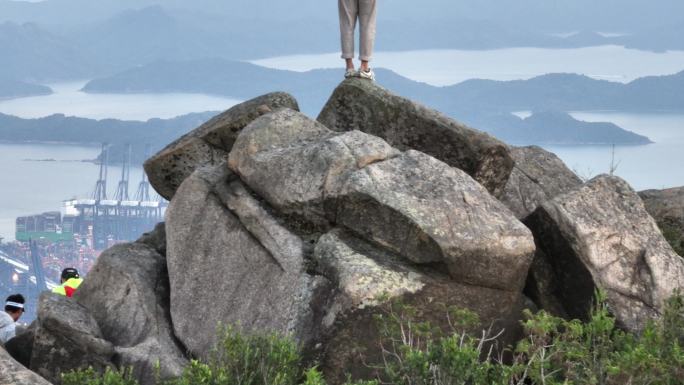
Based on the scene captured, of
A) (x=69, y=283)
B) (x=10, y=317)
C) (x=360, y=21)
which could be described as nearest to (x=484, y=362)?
(x=360, y=21)

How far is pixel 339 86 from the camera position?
1839cm

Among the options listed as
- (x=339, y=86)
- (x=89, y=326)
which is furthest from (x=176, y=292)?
(x=339, y=86)

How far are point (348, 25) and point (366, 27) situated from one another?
1.00ft

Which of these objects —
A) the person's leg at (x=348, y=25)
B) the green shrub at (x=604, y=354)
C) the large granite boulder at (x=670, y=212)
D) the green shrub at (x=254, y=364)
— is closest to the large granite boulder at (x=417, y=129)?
the person's leg at (x=348, y=25)

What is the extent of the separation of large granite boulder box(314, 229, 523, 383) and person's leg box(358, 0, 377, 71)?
5.00 m

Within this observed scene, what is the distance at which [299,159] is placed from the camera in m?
15.8

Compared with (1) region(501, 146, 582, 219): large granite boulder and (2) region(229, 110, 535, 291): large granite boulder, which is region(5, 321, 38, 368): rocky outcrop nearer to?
(2) region(229, 110, 535, 291): large granite boulder

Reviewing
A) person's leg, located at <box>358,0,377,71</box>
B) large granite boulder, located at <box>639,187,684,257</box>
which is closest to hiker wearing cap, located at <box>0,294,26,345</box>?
person's leg, located at <box>358,0,377,71</box>

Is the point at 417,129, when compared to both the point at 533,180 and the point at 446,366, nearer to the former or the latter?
the point at 533,180

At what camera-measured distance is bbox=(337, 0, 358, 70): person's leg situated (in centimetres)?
1934

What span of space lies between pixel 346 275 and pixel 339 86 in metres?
4.95

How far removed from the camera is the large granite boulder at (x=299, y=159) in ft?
50.6

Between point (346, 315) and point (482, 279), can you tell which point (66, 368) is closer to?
point (346, 315)

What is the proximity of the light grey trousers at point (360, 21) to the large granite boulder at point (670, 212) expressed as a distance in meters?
5.33
